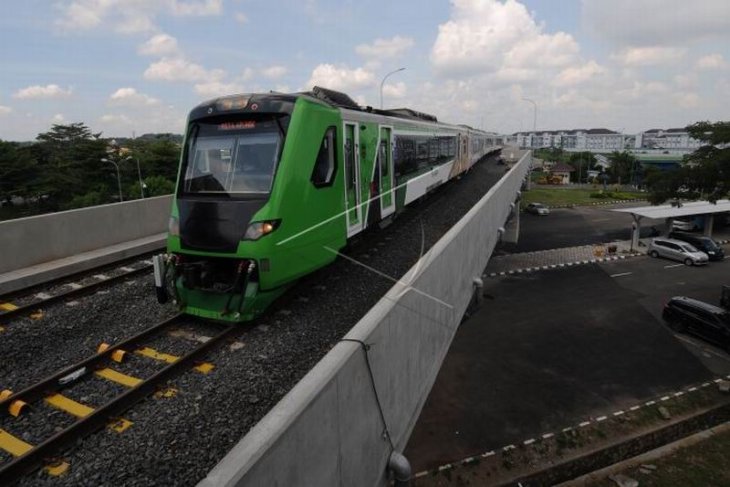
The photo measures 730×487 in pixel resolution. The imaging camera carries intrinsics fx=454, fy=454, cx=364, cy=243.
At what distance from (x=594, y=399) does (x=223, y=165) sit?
15.1 metres

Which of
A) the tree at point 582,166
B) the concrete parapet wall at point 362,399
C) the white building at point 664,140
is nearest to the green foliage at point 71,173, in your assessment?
the concrete parapet wall at point 362,399

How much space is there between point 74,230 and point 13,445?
761cm

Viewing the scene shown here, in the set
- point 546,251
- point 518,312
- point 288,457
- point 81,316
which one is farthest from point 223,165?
point 546,251

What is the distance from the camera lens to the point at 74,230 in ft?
35.3

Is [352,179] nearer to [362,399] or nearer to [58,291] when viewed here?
[362,399]

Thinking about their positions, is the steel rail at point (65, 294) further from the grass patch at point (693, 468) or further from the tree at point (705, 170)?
the tree at point (705, 170)

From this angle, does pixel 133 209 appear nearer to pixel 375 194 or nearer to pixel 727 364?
pixel 375 194

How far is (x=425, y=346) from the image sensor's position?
6.36 metres

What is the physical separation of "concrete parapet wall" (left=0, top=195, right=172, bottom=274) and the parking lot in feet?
33.9

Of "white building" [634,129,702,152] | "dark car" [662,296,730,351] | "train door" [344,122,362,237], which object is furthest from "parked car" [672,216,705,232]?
"white building" [634,129,702,152]

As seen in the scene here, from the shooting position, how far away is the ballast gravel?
3988 mm

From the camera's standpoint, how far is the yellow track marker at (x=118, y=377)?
536cm

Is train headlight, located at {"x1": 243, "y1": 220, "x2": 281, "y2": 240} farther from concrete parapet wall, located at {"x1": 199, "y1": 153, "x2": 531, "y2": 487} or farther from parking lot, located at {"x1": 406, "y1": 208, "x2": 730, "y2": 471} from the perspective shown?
parking lot, located at {"x1": 406, "y1": 208, "x2": 730, "y2": 471}

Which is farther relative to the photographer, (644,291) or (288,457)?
(644,291)
